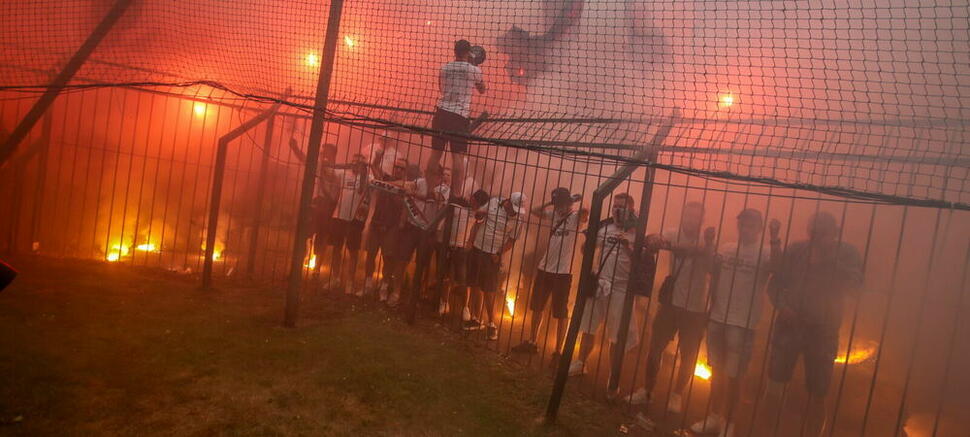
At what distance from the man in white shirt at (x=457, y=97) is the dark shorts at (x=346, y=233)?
62.4 inches

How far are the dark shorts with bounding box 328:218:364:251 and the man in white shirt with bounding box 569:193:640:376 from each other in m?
3.43

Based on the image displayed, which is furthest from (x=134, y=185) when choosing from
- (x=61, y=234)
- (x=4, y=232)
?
(x=4, y=232)

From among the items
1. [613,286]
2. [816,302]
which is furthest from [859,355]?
[613,286]

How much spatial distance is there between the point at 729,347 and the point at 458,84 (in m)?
4.60

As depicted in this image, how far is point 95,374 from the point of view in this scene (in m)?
4.02

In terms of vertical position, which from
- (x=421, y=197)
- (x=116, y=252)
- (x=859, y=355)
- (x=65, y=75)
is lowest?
(x=116, y=252)

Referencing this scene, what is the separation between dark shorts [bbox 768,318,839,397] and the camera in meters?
4.52

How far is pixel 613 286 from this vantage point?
567 centimetres

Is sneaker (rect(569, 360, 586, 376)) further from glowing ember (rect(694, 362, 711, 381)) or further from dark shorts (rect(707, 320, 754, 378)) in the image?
glowing ember (rect(694, 362, 711, 381))

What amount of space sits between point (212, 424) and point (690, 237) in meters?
4.47

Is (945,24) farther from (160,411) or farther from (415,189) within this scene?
(160,411)

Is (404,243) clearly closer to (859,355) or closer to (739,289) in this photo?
(739,289)

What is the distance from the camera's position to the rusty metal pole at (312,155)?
540 cm

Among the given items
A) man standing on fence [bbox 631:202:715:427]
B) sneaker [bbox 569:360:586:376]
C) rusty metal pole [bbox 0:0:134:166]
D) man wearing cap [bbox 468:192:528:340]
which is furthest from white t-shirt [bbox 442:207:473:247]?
rusty metal pole [bbox 0:0:134:166]
